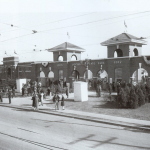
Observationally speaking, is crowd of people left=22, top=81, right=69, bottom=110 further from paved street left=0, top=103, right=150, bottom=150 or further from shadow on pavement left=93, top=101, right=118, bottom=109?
paved street left=0, top=103, right=150, bottom=150

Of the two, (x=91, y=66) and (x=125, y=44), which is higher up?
(x=125, y=44)

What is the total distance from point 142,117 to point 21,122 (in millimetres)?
8125

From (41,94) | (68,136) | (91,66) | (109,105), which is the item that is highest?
(91,66)

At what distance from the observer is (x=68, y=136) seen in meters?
11.2

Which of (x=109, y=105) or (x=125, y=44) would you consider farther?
(x=125, y=44)

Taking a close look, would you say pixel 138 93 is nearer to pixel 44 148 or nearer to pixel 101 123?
pixel 101 123

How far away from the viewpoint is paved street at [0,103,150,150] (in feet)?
31.8

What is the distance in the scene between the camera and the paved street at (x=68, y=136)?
9.69 meters

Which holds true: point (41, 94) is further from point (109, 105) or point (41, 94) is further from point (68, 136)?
point (68, 136)

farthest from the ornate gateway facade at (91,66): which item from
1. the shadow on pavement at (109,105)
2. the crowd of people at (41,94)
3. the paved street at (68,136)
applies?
the paved street at (68,136)

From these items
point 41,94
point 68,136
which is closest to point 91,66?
point 41,94

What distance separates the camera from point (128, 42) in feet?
109

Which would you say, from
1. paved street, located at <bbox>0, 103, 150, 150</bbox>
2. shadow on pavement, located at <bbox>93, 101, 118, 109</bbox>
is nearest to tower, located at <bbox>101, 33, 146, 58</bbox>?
shadow on pavement, located at <bbox>93, 101, 118, 109</bbox>

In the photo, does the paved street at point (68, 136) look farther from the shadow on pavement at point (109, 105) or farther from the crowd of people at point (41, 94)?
the shadow on pavement at point (109, 105)
